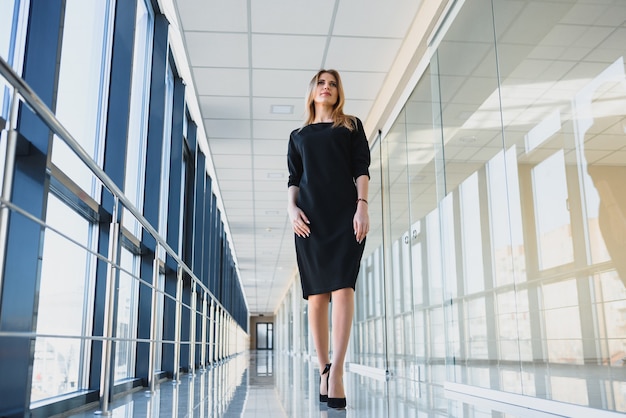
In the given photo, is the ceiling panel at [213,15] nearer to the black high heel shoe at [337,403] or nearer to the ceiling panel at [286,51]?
the ceiling panel at [286,51]

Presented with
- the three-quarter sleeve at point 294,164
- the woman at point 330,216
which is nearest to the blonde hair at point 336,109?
the woman at point 330,216

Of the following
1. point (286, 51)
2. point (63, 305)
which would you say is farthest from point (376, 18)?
point (63, 305)

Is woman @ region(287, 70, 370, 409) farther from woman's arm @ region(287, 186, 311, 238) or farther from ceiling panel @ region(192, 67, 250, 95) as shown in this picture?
ceiling panel @ region(192, 67, 250, 95)

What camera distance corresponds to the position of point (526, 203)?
222cm

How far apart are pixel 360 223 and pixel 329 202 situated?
0.13m

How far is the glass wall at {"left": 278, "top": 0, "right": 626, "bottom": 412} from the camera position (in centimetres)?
170

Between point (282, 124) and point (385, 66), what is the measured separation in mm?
1395

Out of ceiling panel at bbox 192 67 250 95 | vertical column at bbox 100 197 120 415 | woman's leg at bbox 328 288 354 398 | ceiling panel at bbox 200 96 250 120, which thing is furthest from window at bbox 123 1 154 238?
woman's leg at bbox 328 288 354 398

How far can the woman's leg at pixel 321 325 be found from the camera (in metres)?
1.80

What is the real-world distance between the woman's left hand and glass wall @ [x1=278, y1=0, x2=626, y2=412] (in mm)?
634

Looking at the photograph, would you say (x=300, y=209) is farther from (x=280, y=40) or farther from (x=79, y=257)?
(x=280, y=40)

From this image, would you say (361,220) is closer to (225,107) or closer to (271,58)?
(271,58)

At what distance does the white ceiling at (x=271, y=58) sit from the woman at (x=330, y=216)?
1663 mm

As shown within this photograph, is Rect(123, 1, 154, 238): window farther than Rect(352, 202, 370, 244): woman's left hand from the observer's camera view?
Yes
